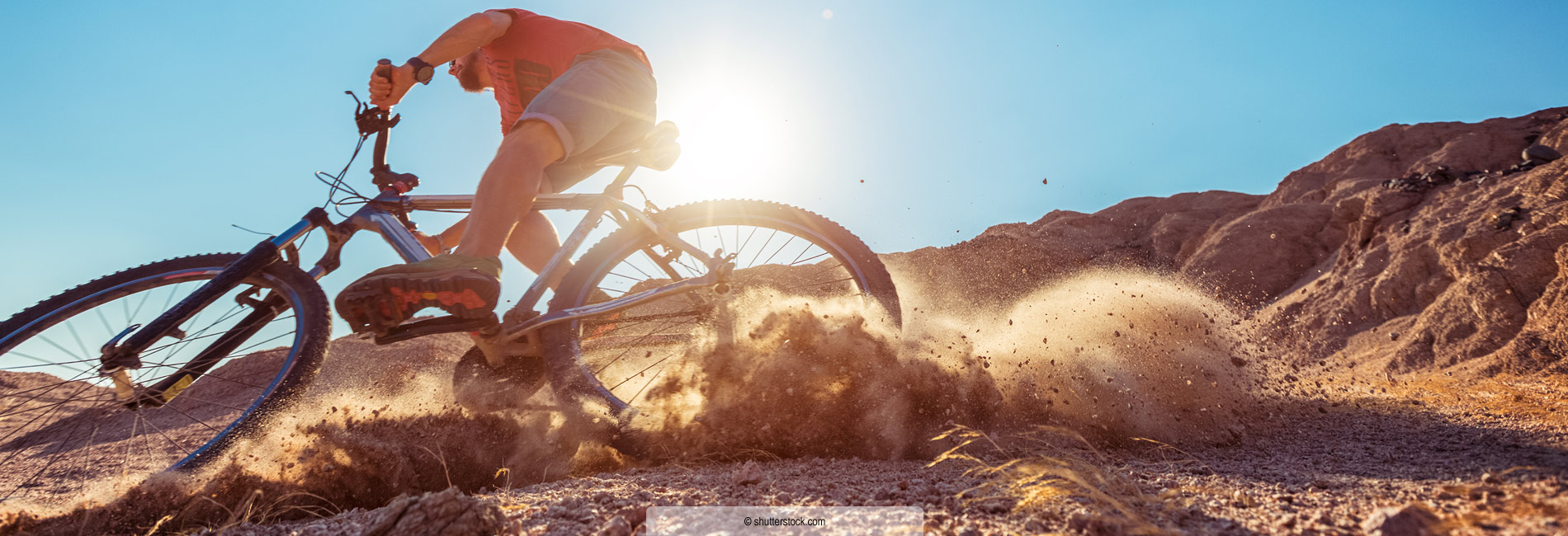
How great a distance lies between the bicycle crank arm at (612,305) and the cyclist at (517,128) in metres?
0.20

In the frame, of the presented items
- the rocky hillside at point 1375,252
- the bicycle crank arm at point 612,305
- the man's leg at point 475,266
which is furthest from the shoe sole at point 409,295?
the rocky hillside at point 1375,252

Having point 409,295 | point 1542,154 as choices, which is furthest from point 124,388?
point 1542,154

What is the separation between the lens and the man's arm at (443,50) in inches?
100

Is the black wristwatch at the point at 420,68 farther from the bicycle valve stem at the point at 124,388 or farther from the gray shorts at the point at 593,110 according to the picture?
the bicycle valve stem at the point at 124,388

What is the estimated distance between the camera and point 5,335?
230cm

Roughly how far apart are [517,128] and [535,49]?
57 cm

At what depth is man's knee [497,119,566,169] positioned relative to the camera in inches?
96.6

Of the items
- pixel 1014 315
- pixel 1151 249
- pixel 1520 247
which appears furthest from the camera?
pixel 1151 249

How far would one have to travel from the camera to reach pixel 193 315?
8.25 ft

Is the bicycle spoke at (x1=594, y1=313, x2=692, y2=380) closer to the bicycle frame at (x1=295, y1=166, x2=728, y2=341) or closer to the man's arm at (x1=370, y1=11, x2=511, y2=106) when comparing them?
the bicycle frame at (x1=295, y1=166, x2=728, y2=341)

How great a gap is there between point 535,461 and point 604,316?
0.68 meters

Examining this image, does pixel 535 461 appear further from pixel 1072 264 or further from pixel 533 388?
pixel 1072 264

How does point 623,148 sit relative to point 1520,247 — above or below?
above

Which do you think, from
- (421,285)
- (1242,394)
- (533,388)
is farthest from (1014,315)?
(421,285)
